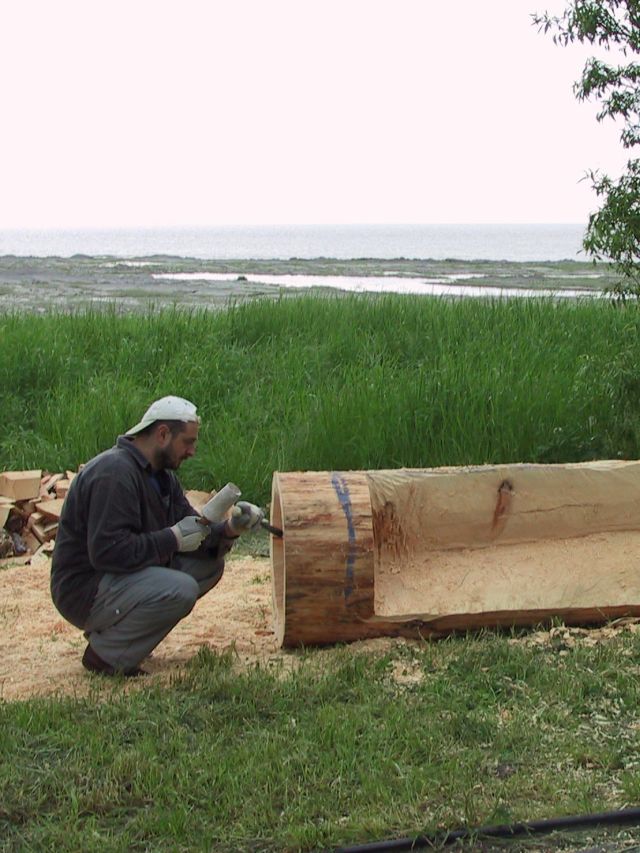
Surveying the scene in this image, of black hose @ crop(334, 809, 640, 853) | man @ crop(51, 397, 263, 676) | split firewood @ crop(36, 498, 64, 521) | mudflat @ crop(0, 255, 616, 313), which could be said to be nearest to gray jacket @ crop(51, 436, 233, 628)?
man @ crop(51, 397, 263, 676)

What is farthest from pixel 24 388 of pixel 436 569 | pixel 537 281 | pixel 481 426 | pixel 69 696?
pixel 537 281

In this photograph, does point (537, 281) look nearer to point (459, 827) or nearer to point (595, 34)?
point (595, 34)

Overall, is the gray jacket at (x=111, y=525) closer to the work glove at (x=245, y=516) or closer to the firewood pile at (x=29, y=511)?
the work glove at (x=245, y=516)

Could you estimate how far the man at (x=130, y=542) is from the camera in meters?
4.70

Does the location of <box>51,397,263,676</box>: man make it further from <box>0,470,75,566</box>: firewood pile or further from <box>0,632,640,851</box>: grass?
<box>0,470,75,566</box>: firewood pile

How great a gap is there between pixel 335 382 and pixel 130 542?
506cm

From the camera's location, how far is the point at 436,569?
19.3 feet

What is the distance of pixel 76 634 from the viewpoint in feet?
18.5

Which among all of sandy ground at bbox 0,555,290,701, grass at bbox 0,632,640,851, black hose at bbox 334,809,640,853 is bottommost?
sandy ground at bbox 0,555,290,701

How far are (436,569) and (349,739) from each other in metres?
2.03

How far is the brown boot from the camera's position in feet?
16.1

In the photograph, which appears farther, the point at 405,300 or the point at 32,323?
the point at 405,300

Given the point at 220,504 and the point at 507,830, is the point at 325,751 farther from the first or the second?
the point at 220,504

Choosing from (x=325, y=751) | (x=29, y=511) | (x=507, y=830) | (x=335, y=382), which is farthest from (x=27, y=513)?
(x=507, y=830)
